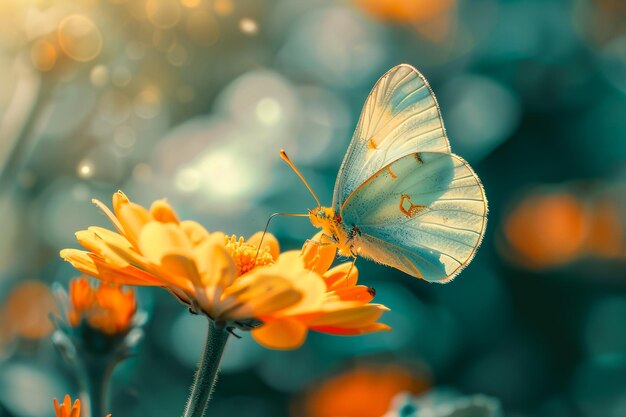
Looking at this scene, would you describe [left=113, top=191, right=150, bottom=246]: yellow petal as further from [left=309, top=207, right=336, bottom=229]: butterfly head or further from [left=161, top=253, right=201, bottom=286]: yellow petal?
[left=309, top=207, right=336, bottom=229]: butterfly head

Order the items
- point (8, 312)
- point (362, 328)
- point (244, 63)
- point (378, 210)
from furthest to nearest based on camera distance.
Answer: point (244, 63) < point (8, 312) < point (378, 210) < point (362, 328)

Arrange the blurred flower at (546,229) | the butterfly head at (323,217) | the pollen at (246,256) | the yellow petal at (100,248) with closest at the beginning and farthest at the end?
the yellow petal at (100,248) < the pollen at (246,256) < the butterfly head at (323,217) < the blurred flower at (546,229)

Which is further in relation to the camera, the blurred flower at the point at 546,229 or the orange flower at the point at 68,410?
the blurred flower at the point at 546,229

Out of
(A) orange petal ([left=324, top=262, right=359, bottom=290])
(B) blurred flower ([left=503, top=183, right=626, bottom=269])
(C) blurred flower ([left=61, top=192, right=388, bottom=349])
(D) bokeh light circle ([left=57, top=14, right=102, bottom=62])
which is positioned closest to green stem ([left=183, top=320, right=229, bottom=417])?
(C) blurred flower ([left=61, top=192, right=388, bottom=349])

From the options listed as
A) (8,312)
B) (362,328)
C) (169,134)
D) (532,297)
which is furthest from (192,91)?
(362,328)

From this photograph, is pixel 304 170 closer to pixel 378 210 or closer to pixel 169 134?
pixel 169 134

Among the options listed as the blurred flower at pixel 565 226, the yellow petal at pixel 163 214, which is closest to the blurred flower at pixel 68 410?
the yellow petal at pixel 163 214

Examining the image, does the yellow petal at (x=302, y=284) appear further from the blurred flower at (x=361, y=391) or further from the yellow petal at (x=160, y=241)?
the blurred flower at (x=361, y=391)
